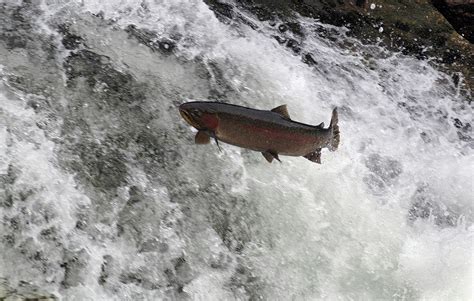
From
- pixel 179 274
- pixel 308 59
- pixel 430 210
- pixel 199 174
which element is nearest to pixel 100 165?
pixel 199 174

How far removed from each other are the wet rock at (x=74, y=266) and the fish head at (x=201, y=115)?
1101 mm

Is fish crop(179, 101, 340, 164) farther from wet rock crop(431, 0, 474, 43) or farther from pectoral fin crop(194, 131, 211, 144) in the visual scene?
wet rock crop(431, 0, 474, 43)

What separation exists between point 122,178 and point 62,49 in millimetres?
1206

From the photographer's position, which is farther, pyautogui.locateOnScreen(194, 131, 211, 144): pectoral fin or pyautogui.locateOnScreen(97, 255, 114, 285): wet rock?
pyautogui.locateOnScreen(97, 255, 114, 285): wet rock

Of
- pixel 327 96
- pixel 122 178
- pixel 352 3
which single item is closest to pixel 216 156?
pixel 122 178

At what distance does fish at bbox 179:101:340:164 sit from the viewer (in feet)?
8.91

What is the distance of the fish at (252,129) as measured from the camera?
8.91 feet

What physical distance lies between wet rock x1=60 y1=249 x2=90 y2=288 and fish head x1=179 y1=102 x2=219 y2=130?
110 centimetres

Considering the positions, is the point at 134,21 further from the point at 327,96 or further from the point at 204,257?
the point at 204,257

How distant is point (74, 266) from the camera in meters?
3.15

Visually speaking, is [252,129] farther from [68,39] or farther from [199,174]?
[68,39]

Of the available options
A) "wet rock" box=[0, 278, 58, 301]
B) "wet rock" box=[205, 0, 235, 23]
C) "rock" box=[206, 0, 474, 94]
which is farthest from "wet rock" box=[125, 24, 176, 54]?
"wet rock" box=[0, 278, 58, 301]

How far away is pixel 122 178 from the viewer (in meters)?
3.52

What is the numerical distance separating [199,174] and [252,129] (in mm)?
1010
